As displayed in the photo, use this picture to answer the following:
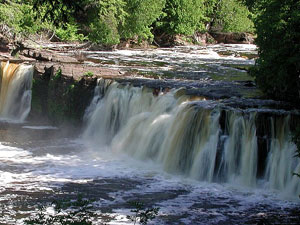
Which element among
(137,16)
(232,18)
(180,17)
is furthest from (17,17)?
(232,18)

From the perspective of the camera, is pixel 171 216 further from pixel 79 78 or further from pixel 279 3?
pixel 79 78

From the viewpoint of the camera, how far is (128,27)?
3369 cm

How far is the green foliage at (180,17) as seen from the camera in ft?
128

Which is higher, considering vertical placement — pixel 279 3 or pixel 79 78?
pixel 279 3

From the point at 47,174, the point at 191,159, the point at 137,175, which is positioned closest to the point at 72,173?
the point at 47,174

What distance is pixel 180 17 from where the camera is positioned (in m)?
39.3

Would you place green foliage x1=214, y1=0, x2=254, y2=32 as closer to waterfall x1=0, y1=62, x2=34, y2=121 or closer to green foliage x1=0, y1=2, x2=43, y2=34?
green foliage x1=0, y1=2, x2=43, y2=34

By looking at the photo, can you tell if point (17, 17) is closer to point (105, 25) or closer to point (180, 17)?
point (105, 25)

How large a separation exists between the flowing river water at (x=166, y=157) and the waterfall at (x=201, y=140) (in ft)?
0.09

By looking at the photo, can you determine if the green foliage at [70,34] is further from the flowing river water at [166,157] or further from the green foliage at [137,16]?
the flowing river water at [166,157]

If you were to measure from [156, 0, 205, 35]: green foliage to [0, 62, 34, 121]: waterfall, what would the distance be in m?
17.5

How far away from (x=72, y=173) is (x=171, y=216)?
4257 mm

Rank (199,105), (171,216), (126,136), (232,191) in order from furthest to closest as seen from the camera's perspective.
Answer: (126,136)
(199,105)
(232,191)
(171,216)

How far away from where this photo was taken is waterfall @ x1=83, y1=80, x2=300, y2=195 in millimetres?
13570
